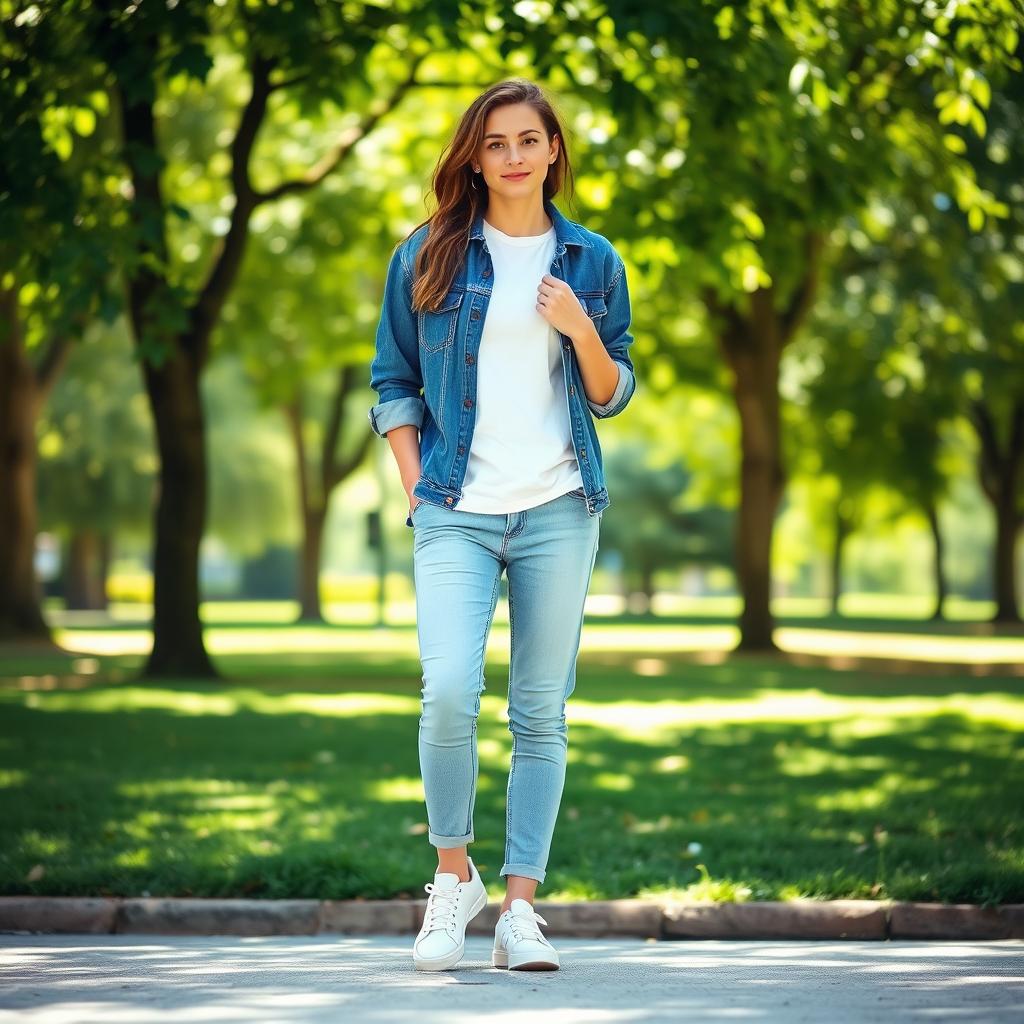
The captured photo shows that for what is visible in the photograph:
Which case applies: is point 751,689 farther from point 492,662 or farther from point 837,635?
point 837,635

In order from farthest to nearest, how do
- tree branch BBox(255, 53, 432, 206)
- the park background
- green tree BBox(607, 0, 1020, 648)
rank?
tree branch BBox(255, 53, 432, 206)
green tree BBox(607, 0, 1020, 648)
the park background

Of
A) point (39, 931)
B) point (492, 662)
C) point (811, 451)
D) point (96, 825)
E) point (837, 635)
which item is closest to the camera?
point (39, 931)

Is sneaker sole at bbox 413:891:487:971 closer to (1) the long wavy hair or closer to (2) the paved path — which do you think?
(2) the paved path

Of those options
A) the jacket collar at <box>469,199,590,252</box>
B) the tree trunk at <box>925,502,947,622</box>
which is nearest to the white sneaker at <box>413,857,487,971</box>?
the jacket collar at <box>469,199,590,252</box>

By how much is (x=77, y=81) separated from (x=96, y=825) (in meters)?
6.24

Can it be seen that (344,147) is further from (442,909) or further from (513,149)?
(442,909)

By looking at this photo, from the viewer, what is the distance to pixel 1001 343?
2381cm

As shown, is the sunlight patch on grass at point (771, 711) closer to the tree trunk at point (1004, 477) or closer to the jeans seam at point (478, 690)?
the jeans seam at point (478, 690)

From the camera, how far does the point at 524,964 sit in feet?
14.1

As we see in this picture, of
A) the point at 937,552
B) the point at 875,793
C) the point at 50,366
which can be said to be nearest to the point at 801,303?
the point at 50,366

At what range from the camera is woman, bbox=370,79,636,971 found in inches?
170

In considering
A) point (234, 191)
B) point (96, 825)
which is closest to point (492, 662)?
point (234, 191)

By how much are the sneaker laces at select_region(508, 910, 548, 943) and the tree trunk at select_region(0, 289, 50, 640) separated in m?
20.3

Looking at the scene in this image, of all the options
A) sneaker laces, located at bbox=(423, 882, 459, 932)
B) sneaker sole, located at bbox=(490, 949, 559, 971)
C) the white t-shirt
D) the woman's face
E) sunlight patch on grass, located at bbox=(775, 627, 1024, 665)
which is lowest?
sunlight patch on grass, located at bbox=(775, 627, 1024, 665)
